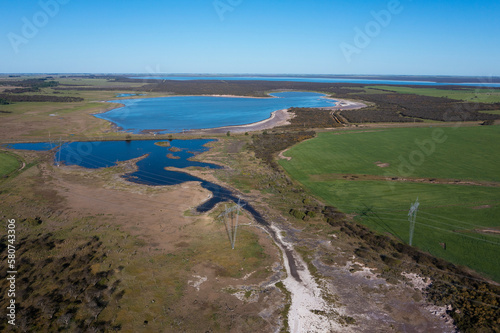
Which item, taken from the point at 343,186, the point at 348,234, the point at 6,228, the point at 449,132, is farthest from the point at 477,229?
the point at 449,132

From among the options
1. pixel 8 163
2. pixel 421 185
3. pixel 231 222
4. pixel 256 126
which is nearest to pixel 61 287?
pixel 231 222

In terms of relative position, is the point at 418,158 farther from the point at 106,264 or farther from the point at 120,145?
the point at 120,145

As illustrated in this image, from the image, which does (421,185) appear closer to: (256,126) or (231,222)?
(231,222)

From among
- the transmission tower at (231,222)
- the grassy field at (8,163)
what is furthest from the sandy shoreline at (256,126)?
the transmission tower at (231,222)

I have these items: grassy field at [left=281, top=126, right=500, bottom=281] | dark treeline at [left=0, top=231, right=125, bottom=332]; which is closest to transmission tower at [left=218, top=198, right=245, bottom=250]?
dark treeline at [left=0, top=231, right=125, bottom=332]

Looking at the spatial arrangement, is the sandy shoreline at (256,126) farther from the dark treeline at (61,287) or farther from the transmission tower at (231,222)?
the dark treeline at (61,287)

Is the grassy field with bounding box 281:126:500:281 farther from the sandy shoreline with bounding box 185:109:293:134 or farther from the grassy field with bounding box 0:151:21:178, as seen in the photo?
the grassy field with bounding box 0:151:21:178
